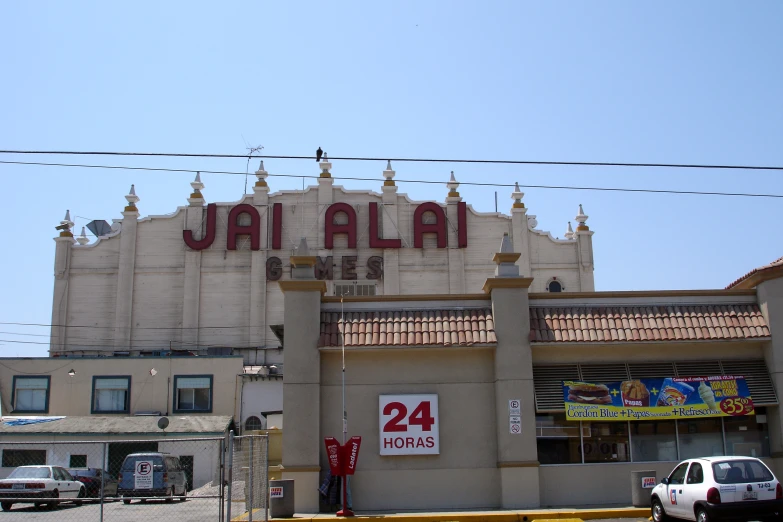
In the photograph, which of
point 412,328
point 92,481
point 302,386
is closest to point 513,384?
point 412,328

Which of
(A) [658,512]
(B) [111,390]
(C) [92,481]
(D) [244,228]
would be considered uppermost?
(D) [244,228]

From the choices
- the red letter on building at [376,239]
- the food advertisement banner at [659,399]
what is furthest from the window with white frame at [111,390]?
the food advertisement banner at [659,399]

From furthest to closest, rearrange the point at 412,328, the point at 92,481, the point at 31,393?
the point at 31,393 < the point at 92,481 < the point at 412,328

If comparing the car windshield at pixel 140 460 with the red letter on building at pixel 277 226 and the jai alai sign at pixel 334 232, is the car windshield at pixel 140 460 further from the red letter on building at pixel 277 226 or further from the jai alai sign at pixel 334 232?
the red letter on building at pixel 277 226

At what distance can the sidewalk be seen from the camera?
18.1 metres

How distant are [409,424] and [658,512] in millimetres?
6292

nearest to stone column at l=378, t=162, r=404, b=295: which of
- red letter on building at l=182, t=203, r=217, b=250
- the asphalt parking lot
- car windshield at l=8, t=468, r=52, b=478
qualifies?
red letter on building at l=182, t=203, r=217, b=250

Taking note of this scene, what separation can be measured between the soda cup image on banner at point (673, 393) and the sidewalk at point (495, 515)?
9.89 ft

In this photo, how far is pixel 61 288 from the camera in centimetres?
4328

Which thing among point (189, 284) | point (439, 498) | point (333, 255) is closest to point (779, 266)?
point (439, 498)

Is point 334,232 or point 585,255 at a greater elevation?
point 334,232

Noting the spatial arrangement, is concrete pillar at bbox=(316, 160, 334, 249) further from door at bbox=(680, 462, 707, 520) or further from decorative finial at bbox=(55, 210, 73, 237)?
door at bbox=(680, 462, 707, 520)

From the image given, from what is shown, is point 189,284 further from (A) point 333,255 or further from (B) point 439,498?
(B) point 439,498

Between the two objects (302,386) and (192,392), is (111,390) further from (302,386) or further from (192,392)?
(302,386)
